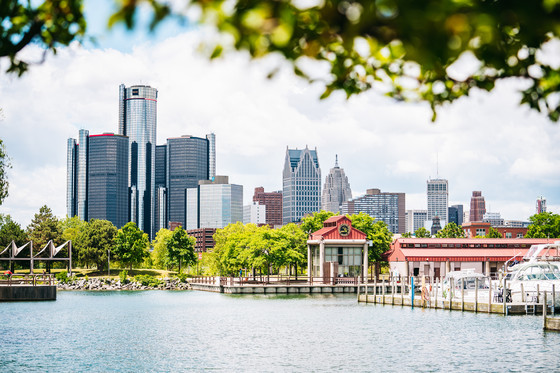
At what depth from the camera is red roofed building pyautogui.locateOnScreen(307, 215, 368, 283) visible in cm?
10469

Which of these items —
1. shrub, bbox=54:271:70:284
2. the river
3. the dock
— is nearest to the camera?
the river

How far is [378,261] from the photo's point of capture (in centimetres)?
11469

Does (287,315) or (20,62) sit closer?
(20,62)

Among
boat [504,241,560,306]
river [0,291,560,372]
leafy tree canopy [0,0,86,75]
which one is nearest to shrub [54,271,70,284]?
river [0,291,560,372]

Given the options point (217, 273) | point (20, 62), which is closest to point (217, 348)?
point (20, 62)

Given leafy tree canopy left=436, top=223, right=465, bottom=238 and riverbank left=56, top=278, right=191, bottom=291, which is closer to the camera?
riverbank left=56, top=278, right=191, bottom=291

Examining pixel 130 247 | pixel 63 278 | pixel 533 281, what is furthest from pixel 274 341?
pixel 130 247

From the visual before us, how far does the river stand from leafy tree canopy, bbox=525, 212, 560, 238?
84.3 m

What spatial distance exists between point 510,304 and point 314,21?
5152 centimetres

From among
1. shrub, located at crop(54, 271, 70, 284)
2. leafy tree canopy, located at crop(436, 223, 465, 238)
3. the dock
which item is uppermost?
leafy tree canopy, located at crop(436, 223, 465, 238)

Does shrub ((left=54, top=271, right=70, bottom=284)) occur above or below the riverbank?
above

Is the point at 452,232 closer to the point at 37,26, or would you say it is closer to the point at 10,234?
the point at 10,234

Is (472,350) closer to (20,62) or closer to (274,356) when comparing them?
(274,356)

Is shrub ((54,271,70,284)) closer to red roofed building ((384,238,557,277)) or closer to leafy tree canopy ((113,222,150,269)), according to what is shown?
leafy tree canopy ((113,222,150,269))
